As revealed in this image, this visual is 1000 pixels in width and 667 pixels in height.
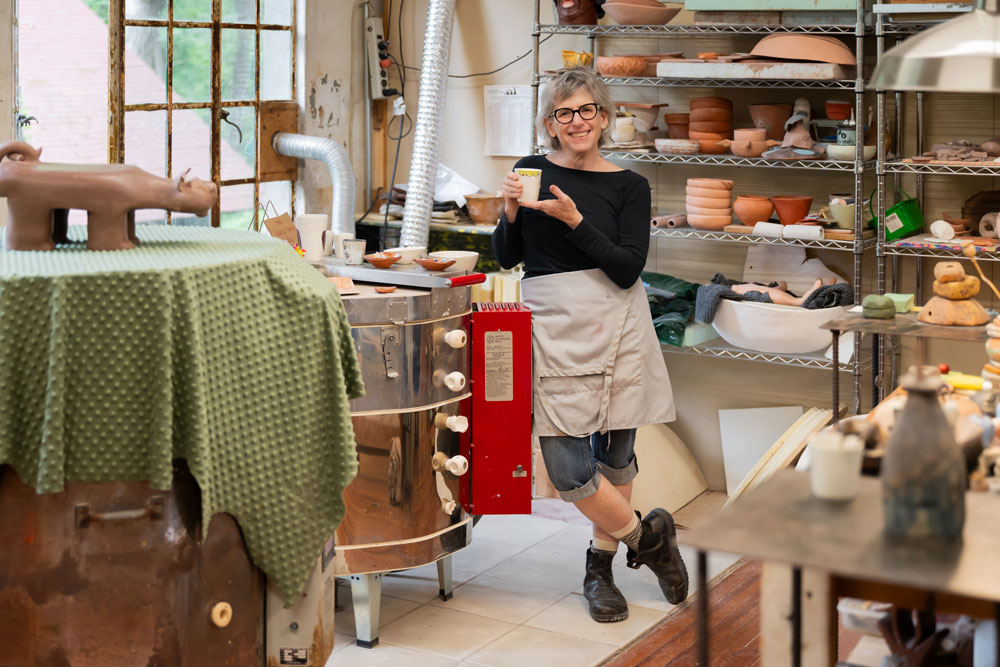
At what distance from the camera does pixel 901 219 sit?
4285mm

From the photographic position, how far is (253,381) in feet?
8.11

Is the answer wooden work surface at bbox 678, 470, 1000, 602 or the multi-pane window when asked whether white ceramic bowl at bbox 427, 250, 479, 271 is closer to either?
the multi-pane window

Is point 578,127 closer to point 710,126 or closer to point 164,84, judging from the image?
point 710,126

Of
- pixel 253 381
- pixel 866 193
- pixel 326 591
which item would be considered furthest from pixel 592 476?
pixel 866 193

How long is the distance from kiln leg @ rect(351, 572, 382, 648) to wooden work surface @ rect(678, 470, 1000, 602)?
1.72 meters

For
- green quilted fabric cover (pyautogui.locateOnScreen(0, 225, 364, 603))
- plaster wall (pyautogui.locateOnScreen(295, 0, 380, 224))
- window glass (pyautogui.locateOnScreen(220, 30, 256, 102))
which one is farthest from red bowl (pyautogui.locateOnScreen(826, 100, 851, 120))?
green quilted fabric cover (pyautogui.locateOnScreen(0, 225, 364, 603))

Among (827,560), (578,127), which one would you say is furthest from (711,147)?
(827,560)

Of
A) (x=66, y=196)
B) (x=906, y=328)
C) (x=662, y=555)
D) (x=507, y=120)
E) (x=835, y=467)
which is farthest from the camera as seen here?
(x=507, y=120)

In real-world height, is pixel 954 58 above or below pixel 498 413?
above

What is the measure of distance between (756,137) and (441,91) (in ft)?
4.35

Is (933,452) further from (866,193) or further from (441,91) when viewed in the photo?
(441,91)

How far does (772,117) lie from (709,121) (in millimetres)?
231

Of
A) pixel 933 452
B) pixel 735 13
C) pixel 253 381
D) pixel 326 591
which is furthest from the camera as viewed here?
pixel 735 13

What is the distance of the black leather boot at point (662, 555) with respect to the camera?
3.80m
